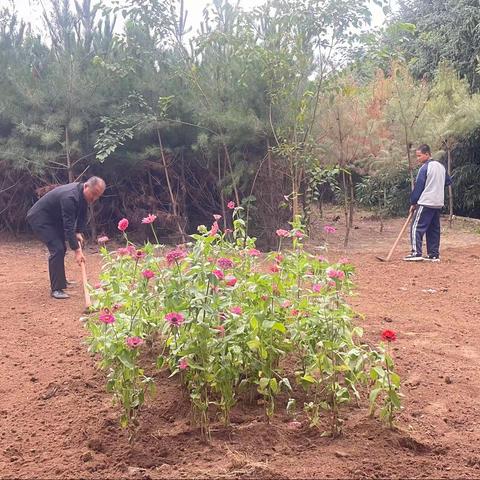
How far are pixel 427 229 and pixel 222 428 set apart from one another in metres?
6.45

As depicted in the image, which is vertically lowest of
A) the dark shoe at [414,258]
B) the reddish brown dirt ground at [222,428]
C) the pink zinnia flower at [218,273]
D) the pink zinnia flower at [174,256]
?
the reddish brown dirt ground at [222,428]

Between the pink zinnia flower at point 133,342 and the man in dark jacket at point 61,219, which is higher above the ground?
the man in dark jacket at point 61,219

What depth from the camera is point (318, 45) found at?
865 cm

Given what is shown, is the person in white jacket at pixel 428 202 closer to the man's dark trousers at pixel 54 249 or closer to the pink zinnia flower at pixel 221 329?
the man's dark trousers at pixel 54 249

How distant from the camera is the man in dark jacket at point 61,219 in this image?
6.19m

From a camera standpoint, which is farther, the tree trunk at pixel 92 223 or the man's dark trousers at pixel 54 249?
the tree trunk at pixel 92 223

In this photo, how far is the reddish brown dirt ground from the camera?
103 inches

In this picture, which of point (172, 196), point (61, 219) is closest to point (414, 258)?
point (172, 196)

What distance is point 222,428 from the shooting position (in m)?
2.95

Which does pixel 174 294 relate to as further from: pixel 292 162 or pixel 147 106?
pixel 147 106

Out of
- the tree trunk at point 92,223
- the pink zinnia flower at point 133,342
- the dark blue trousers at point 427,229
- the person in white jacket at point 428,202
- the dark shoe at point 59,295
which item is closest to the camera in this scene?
the pink zinnia flower at point 133,342

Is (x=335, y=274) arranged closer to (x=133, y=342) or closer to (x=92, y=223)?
(x=133, y=342)

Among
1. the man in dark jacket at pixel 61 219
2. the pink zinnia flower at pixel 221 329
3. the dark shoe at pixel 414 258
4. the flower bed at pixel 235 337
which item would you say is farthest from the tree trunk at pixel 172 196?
the pink zinnia flower at pixel 221 329

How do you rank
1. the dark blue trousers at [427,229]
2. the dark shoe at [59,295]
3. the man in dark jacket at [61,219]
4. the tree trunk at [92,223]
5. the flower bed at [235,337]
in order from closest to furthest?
the flower bed at [235,337] → the man in dark jacket at [61,219] → the dark shoe at [59,295] → the dark blue trousers at [427,229] → the tree trunk at [92,223]
